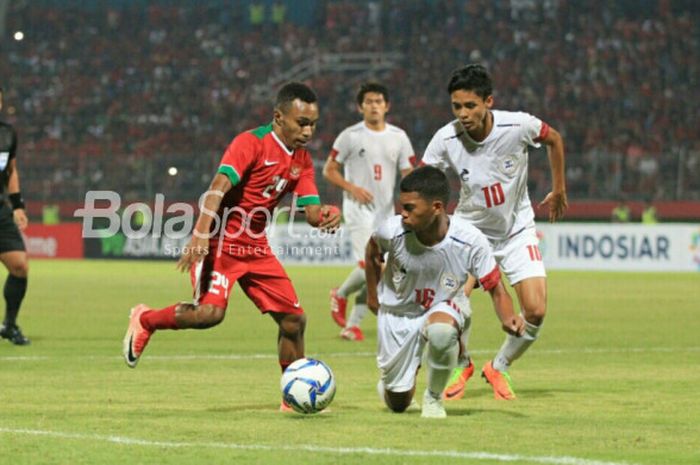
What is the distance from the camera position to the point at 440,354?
772 centimetres

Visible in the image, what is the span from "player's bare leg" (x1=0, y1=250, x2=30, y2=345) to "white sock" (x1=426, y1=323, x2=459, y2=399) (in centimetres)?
657

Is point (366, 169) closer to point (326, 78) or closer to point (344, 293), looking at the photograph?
point (344, 293)

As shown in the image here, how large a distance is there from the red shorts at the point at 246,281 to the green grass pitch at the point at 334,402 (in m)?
0.64

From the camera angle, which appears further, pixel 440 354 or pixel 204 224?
pixel 204 224

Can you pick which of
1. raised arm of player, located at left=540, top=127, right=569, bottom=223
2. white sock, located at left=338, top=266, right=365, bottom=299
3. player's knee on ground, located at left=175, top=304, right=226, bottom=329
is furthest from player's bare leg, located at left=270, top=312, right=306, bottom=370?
white sock, located at left=338, top=266, right=365, bottom=299

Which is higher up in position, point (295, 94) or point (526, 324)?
point (295, 94)

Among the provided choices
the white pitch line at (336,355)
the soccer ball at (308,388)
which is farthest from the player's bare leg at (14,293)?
the soccer ball at (308,388)

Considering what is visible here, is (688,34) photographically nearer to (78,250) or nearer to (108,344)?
(78,250)

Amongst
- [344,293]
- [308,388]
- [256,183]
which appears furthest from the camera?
[344,293]

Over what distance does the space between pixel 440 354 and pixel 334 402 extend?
1216 mm

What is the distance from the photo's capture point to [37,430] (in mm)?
7160

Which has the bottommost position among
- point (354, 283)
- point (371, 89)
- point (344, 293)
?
point (344, 293)

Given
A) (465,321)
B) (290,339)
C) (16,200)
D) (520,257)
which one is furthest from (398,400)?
(16,200)

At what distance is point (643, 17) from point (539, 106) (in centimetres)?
477
